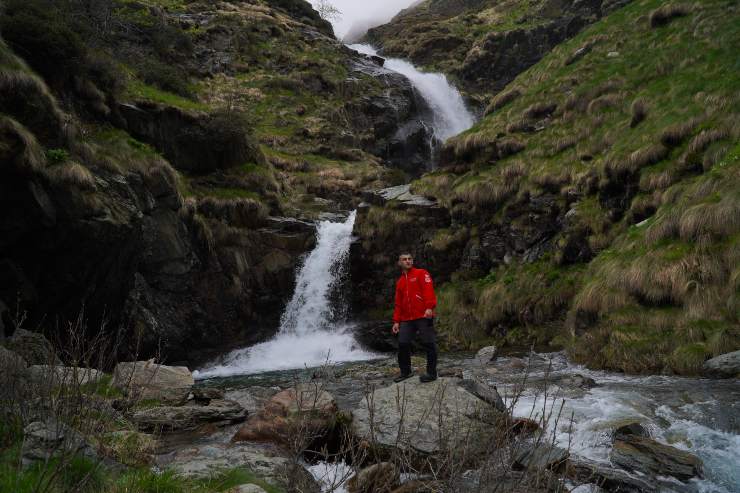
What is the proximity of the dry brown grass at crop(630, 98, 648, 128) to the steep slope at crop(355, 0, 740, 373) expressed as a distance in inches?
3.1

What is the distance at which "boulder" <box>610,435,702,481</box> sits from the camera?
5.31m

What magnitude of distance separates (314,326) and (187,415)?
1386cm

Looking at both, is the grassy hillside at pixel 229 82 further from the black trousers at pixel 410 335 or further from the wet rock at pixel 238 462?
the wet rock at pixel 238 462

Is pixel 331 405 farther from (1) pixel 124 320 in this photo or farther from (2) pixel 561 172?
A: (2) pixel 561 172

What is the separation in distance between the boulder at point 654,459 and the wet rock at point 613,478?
220 mm

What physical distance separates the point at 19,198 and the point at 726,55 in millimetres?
21247

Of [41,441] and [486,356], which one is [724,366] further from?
[41,441]

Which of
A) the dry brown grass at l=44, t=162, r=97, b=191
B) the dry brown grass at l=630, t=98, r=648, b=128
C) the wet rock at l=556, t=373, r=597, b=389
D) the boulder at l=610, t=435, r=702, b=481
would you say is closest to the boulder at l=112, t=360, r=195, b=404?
the dry brown grass at l=44, t=162, r=97, b=191

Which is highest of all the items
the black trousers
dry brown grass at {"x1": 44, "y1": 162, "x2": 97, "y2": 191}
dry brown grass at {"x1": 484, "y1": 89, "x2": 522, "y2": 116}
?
dry brown grass at {"x1": 484, "y1": 89, "x2": 522, "y2": 116}

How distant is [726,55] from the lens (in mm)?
16875

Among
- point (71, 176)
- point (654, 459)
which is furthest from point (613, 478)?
point (71, 176)

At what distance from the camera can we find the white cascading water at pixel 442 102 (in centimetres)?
4097

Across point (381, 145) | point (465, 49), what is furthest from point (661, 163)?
point (465, 49)

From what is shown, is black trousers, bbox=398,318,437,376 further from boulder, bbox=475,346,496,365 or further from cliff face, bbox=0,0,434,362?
boulder, bbox=475,346,496,365
